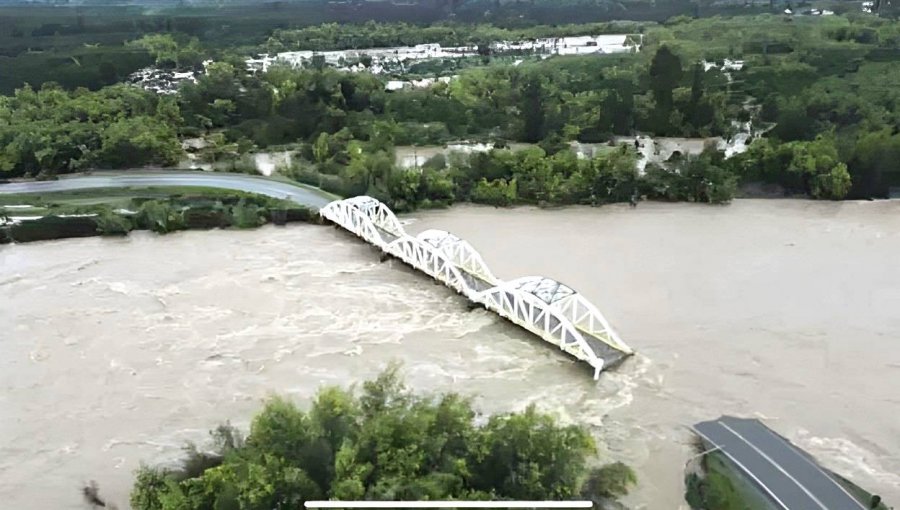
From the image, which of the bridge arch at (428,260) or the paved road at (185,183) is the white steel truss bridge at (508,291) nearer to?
the bridge arch at (428,260)

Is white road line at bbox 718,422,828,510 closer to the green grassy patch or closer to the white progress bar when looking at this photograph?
the green grassy patch

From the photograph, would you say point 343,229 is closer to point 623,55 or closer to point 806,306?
point 806,306

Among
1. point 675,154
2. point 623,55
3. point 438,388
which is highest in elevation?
point 623,55

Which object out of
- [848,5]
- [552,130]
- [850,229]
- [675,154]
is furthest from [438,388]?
[848,5]

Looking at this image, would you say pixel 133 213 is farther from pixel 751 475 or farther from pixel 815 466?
pixel 815 466

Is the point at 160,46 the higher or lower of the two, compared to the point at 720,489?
higher

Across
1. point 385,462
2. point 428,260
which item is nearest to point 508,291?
point 428,260
